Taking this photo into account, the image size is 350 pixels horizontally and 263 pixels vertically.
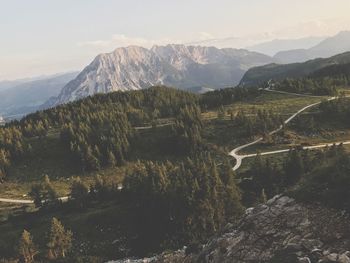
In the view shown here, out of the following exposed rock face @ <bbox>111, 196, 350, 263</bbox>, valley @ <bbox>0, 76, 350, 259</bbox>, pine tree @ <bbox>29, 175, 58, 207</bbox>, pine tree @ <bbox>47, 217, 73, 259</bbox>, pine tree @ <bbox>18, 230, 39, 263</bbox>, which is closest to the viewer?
exposed rock face @ <bbox>111, 196, 350, 263</bbox>

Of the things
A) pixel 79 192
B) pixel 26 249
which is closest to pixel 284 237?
pixel 26 249

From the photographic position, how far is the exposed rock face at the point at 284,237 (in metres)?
Answer: 21.1

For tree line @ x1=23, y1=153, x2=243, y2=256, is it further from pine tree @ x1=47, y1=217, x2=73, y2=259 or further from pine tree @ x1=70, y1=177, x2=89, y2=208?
pine tree @ x1=70, y1=177, x2=89, y2=208

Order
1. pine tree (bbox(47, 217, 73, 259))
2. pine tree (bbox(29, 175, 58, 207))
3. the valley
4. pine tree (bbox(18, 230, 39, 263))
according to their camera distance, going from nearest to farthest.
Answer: pine tree (bbox(18, 230, 39, 263)), pine tree (bbox(47, 217, 73, 259)), pine tree (bbox(29, 175, 58, 207)), the valley

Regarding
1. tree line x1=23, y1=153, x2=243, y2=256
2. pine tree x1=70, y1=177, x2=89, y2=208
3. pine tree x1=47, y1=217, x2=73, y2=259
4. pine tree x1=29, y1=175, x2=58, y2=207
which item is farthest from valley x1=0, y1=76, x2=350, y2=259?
pine tree x1=47, y1=217, x2=73, y2=259

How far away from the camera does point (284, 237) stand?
23.6 meters

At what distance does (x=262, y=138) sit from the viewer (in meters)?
135

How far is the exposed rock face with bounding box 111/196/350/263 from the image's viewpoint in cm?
2112

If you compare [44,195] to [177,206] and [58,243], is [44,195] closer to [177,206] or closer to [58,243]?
[58,243]

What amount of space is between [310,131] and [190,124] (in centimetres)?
4040

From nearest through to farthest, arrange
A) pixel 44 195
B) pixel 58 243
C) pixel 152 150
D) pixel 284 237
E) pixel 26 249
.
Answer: pixel 284 237 → pixel 26 249 → pixel 58 243 → pixel 44 195 → pixel 152 150

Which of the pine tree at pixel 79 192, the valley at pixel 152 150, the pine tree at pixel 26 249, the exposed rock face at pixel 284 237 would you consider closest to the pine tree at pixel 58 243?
the pine tree at pixel 26 249

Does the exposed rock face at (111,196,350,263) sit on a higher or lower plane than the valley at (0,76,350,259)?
higher

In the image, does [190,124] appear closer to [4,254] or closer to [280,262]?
[4,254]
